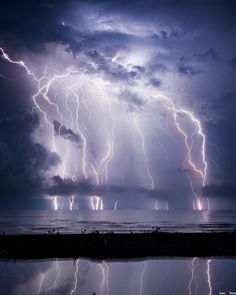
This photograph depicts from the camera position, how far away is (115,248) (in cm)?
2895

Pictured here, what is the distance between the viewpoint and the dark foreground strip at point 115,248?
2680cm

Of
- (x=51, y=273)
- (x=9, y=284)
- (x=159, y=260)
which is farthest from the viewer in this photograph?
(x=159, y=260)

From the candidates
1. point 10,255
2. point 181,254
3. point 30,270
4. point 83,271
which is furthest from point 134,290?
point 10,255

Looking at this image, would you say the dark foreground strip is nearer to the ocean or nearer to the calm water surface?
the ocean

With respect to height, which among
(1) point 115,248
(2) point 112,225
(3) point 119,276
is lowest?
(3) point 119,276

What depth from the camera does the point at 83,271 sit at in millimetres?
20000

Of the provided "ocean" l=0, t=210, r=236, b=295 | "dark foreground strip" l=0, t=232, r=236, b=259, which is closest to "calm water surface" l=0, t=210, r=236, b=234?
"dark foreground strip" l=0, t=232, r=236, b=259

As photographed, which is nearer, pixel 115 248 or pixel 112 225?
pixel 115 248

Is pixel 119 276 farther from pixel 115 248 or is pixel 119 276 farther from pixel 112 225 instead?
pixel 112 225

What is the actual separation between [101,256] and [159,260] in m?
4.30

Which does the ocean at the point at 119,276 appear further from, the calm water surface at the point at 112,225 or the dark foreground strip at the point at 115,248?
the calm water surface at the point at 112,225

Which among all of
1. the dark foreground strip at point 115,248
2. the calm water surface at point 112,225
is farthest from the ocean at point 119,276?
the calm water surface at point 112,225

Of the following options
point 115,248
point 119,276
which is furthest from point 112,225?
point 119,276

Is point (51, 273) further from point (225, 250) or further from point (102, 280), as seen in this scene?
point (225, 250)
